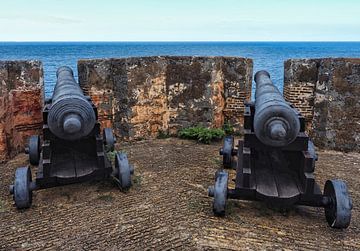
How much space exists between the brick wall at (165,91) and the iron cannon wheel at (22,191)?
299 centimetres

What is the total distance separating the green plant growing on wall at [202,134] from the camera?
8.16 metres

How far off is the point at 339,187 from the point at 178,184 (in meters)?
2.29

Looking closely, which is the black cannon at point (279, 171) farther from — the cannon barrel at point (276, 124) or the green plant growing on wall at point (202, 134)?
the green plant growing on wall at point (202, 134)

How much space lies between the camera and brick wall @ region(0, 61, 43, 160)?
6.91 meters

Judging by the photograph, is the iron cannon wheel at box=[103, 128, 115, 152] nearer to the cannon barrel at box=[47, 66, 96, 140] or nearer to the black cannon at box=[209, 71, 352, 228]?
the cannon barrel at box=[47, 66, 96, 140]

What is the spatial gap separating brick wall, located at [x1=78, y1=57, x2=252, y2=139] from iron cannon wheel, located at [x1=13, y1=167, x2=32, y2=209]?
299 centimetres

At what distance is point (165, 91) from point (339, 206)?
15.1ft

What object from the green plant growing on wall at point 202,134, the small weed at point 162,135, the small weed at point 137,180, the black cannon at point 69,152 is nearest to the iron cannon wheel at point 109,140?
the small weed at point 137,180

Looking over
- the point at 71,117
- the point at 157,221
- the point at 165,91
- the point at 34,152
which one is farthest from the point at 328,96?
the point at 34,152

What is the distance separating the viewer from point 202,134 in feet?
26.9

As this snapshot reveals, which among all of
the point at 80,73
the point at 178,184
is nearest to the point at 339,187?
the point at 178,184

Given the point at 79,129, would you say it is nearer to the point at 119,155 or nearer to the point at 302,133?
the point at 119,155

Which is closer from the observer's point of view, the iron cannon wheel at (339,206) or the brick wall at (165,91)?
the iron cannon wheel at (339,206)

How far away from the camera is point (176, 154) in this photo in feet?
24.4
